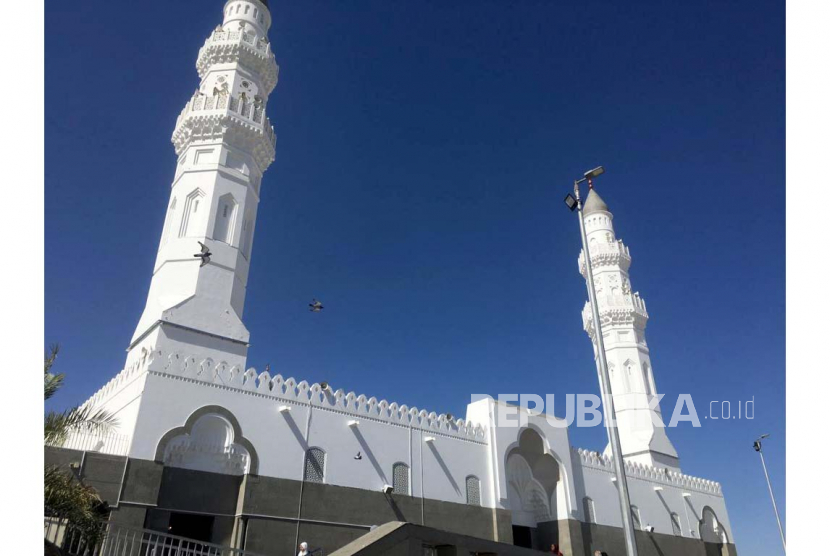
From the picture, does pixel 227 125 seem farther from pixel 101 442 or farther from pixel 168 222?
pixel 101 442

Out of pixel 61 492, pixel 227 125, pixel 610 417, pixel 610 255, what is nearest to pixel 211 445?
pixel 61 492

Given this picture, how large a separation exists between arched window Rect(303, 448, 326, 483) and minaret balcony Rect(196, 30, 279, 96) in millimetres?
13832

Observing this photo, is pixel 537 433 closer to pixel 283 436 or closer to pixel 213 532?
pixel 283 436

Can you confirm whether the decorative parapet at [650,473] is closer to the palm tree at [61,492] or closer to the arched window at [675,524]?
the arched window at [675,524]

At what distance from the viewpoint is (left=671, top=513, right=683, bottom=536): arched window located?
26.3 metres

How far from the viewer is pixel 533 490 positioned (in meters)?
21.8

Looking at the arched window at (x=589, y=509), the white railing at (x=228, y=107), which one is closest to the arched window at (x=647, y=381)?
the arched window at (x=589, y=509)

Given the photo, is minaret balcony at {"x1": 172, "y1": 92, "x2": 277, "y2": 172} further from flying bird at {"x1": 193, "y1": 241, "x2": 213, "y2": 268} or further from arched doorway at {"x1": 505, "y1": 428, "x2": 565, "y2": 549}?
arched doorway at {"x1": 505, "y1": 428, "x2": 565, "y2": 549}

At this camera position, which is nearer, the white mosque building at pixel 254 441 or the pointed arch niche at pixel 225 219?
the white mosque building at pixel 254 441

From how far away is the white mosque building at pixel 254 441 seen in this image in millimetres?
13844

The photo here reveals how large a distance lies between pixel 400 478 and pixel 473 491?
296cm

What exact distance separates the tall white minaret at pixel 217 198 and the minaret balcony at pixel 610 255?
62.1 feet

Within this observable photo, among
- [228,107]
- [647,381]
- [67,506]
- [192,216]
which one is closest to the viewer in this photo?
[67,506]

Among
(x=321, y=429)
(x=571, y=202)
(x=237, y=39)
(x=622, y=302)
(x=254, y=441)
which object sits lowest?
(x=254, y=441)
